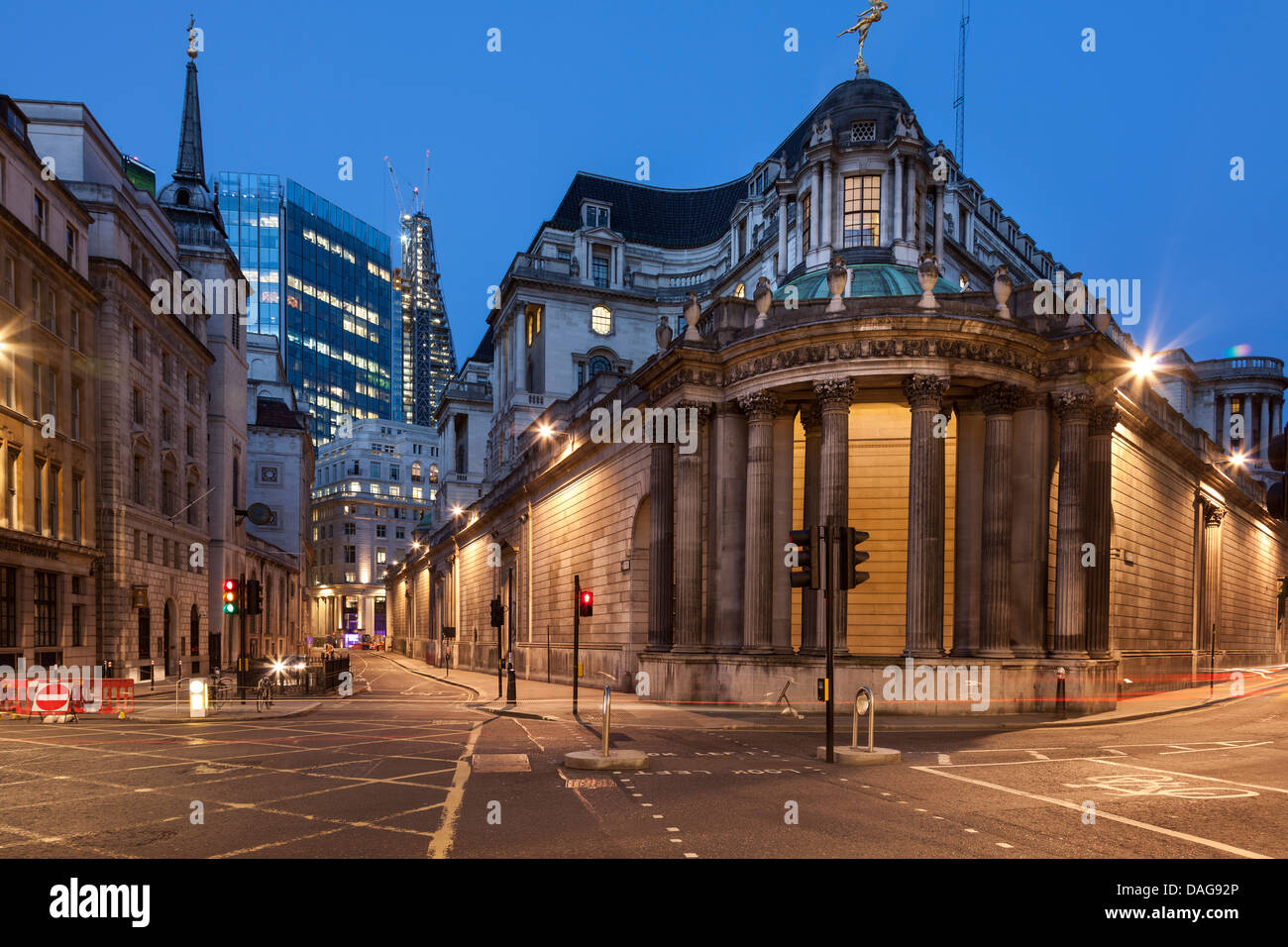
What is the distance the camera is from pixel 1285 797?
12930mm

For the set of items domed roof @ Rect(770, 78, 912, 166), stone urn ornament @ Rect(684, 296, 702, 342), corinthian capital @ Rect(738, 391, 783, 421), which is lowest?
corinthian capital @ Rect(738, 391, 783, 421)

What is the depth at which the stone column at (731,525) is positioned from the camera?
29.9m

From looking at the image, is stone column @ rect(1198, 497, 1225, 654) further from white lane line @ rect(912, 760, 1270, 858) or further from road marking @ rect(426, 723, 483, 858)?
road marking @ rect(426, 723, 483, 858)

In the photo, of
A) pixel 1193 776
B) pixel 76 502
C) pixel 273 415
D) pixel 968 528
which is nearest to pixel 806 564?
pixel 1193 776

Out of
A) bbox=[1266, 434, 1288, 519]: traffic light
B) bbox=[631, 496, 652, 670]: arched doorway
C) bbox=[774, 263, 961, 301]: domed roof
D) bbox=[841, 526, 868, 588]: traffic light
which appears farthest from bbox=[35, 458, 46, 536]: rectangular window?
bbox=[1266, 434, 1288, 519]: traffic light

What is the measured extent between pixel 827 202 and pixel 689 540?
59.2 feet

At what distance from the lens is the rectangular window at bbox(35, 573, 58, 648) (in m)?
34.3

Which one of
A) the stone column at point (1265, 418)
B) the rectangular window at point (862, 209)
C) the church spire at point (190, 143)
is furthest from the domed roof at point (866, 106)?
the stone column at point (1265, 418)

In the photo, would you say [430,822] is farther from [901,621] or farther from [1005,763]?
[901,621]

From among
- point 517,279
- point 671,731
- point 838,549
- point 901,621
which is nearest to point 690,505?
point 901,621

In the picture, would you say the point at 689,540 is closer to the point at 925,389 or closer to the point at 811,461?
the point at 811,461

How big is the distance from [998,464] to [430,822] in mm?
23086

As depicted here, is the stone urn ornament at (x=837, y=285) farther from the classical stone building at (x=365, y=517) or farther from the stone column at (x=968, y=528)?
the classical stone building at (x=365, y=517)

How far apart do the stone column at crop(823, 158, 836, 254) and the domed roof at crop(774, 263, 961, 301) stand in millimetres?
4518
